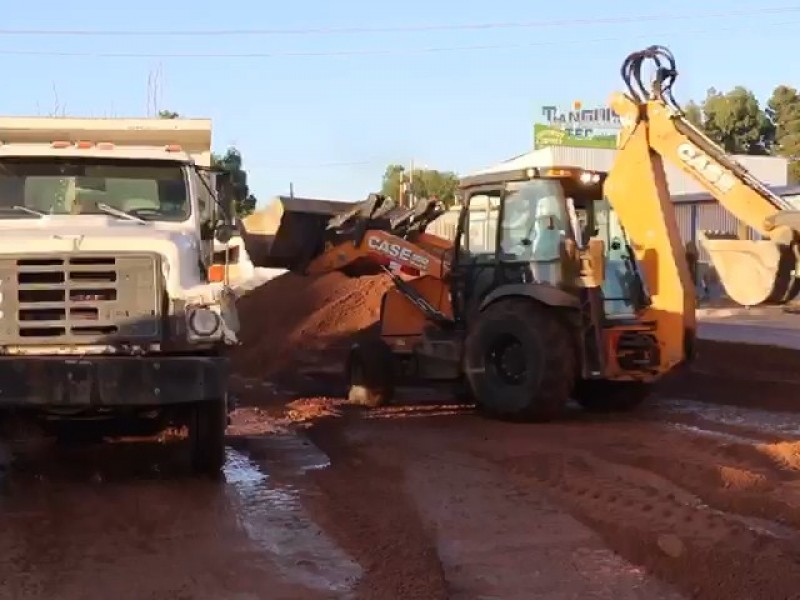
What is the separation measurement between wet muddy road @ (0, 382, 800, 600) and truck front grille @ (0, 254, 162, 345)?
117cm

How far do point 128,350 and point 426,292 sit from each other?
5.76 meters

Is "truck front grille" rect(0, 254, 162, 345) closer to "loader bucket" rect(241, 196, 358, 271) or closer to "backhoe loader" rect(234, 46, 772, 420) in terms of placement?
"backhoe loader" rect(234, 46, 772, 420)

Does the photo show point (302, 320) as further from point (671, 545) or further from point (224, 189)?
point (671, 545)

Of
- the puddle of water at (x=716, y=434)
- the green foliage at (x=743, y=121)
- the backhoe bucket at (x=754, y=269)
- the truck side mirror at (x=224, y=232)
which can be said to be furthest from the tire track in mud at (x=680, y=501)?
the green foliage at (x=743, y=121)

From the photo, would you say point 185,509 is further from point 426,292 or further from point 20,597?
point 426,292

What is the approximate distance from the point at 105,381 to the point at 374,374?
5666 mm

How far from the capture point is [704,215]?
36469 millimetres

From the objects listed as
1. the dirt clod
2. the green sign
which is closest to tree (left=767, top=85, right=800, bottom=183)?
the green sign

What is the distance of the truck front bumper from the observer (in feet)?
24.5

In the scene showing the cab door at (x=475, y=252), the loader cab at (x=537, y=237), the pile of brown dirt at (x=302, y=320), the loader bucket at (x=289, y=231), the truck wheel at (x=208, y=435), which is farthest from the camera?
the pile of brown dirt at (x=302, y=320)

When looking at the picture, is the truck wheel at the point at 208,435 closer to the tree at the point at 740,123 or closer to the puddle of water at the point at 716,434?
the puddle of water at the point at 716,434

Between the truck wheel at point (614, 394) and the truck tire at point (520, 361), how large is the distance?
4.62 feet

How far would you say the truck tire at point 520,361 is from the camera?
11023 mm

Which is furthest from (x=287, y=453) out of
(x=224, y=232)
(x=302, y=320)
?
(x=302, y=320)
